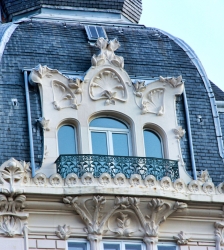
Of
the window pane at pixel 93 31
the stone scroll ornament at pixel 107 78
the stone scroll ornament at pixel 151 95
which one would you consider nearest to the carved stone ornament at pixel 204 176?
the stone scroll ornament at pixel 151 95

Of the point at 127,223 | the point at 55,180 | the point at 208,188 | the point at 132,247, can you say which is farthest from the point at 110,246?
the point at 208,188

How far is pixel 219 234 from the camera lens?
47812 millimetres

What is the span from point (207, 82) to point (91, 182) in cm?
669

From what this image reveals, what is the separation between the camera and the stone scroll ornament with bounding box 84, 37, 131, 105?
4884 centimetres

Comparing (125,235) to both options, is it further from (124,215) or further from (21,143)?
(21,143)

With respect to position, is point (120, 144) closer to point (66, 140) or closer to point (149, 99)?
point (66, 140)

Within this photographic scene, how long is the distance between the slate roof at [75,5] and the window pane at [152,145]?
6.75 m

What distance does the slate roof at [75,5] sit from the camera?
5359 cm

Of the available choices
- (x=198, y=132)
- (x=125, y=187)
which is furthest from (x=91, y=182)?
(x=198, y=132)

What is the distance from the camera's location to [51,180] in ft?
153

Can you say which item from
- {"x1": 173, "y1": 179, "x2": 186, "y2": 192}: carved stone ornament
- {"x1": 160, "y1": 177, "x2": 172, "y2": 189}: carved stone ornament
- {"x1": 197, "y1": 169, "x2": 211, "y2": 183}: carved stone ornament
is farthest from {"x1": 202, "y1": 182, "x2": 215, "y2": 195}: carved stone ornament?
{"x1": 160, "y1": 177, "x2": 172, "y2": 189}: carved stone ornament

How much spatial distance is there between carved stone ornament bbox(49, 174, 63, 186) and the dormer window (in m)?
6.25

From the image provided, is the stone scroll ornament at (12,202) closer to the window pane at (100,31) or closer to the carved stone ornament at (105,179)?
the carved stone ornament at (105,179)

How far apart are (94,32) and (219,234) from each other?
336 inches
